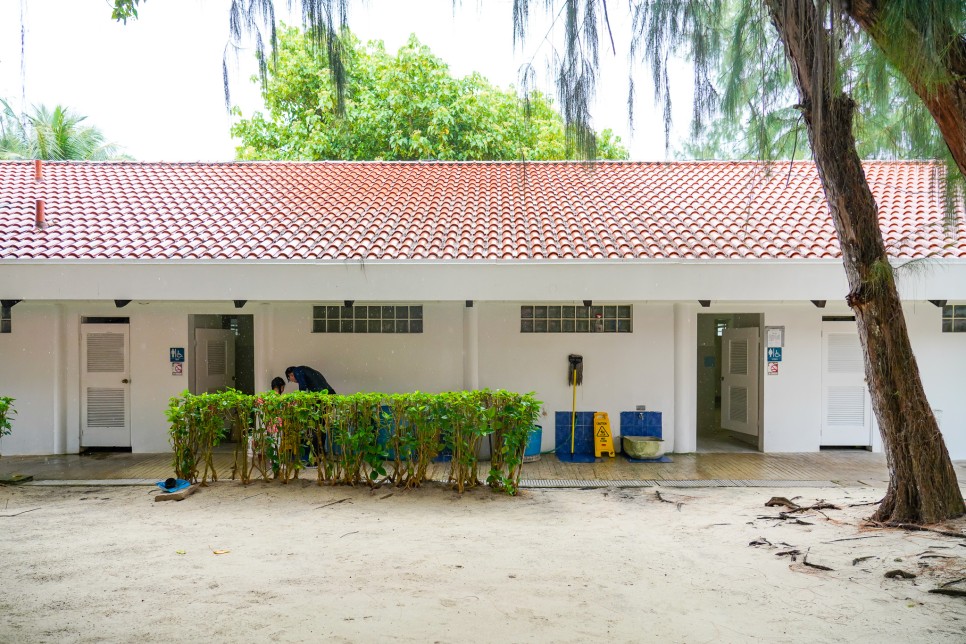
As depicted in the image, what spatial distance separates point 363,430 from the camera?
791cm

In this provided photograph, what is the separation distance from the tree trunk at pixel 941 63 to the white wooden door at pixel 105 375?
10.7 metres

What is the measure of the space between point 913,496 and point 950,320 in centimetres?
594

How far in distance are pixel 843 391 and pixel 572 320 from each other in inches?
176

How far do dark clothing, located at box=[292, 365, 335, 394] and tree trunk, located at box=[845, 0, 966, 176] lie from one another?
310 inches

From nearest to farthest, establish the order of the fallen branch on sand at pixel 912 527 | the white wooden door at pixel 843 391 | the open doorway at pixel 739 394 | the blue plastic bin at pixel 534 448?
the fallen branch on sand at pixel 912 527 → the blue plastic bin at pixel 534 448 → the white wooden door at pixel 843 391 → the open doorway at pixel 739 394

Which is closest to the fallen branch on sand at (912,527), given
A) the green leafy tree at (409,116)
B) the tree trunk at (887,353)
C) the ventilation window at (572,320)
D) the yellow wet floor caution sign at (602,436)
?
the tree trunk at (887,353)

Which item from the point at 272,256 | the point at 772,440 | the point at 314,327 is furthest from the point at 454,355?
the point at 772,440

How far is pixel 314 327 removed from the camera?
11.0 metres

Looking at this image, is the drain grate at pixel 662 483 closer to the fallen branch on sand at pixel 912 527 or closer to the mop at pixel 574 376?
the mop at pixel 574 376

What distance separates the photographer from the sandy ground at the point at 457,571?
405 centimetres

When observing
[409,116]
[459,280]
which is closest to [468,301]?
[459,280]

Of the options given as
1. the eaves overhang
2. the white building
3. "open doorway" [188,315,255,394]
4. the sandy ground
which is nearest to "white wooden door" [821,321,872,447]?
the white building

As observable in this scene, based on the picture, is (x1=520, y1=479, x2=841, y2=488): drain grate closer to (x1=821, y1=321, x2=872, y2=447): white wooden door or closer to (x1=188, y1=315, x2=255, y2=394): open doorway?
(x1=821, y1=321, x2=872, y2=447): white wooden door

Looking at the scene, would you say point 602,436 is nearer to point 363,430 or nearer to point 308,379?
point 363,430
